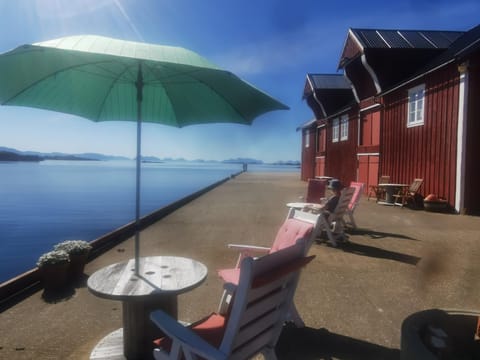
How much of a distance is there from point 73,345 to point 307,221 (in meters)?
2.33

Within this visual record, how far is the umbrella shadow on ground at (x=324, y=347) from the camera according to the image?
271 cm

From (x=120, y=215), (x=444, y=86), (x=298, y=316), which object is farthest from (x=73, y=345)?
(x=120, y=215)

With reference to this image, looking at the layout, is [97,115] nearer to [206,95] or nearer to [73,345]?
[206,95]

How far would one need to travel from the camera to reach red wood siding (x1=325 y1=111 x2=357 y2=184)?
1758 centimetres

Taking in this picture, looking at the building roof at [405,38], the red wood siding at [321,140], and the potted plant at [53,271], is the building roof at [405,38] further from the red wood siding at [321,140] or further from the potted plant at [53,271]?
the potted plant at [53,271]

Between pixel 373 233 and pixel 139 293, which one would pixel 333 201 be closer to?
pixel 373 233

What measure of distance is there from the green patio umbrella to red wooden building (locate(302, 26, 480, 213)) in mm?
9143

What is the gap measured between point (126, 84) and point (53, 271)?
2.32 meters

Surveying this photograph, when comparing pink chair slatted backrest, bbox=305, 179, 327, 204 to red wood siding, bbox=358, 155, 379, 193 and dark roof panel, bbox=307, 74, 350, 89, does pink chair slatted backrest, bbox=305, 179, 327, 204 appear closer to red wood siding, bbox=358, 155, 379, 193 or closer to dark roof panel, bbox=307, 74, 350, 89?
red wood siding, bbox=358, 155, 379, 193

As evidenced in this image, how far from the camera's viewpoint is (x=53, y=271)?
3.90m

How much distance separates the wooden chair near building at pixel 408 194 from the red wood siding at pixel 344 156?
4817mm

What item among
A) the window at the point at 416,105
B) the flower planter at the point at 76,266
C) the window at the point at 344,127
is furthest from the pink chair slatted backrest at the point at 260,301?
the window at the point at 344,127

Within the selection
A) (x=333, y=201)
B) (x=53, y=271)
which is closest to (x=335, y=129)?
(x=333, y=201)

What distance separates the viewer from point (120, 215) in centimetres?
1545
